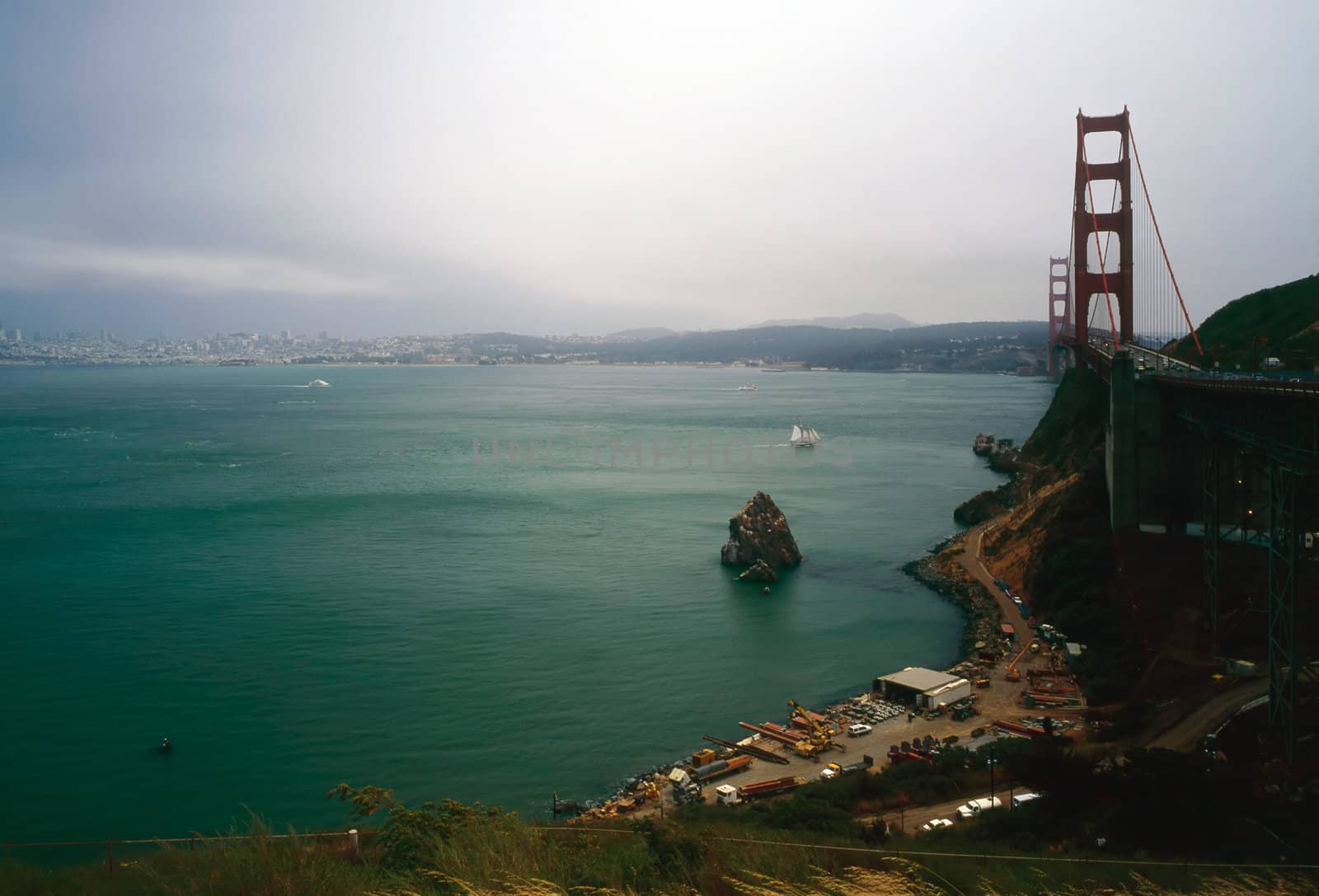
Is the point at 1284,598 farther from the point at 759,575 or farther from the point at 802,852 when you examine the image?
the point at 759,575

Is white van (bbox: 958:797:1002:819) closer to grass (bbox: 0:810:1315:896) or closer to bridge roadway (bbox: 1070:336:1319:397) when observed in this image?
grass (bbox: 0:810:1315:896)

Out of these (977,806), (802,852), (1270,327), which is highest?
(1270,327)

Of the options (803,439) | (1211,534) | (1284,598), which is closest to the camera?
(1284,598)

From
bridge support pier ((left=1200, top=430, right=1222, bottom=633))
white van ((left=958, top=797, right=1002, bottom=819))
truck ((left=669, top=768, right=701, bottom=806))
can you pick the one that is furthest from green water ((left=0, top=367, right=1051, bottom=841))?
bridge support pier ((left=1200, top=430, right=1222, bottom=633))

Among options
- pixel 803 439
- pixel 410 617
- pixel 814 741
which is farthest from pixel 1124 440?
pixel 803 439

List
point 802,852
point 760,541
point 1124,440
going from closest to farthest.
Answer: point 802,852 → point 1124,440 → point 760,541

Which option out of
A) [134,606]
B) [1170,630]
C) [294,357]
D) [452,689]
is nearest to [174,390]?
[134,606]

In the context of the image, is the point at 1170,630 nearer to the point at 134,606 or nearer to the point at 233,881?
the point at 233,881
